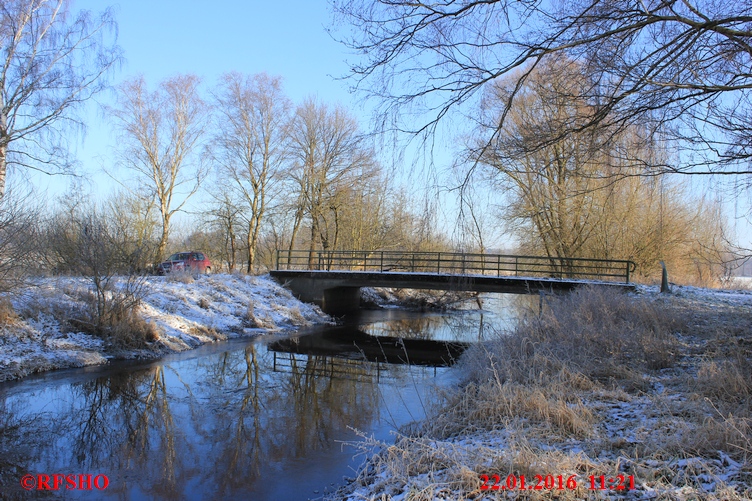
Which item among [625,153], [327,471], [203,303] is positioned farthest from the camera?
[203,303]

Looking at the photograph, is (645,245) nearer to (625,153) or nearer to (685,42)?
(625,153)

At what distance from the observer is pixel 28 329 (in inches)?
416

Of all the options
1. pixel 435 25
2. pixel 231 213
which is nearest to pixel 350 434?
pixel 435 25

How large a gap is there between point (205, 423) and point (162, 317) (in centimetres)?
799

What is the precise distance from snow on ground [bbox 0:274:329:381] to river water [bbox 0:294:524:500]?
0.67 metres

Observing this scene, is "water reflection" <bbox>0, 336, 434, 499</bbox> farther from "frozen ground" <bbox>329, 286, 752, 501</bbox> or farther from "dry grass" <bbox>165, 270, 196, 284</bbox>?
"dry grass" <bbox>165, 270, 196, 284</bbox>

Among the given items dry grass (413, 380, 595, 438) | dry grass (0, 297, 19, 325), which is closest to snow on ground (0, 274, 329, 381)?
dry grass (0, 297, 19, 325)

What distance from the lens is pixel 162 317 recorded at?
46.0 ft

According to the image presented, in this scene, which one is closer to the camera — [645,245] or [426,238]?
[426,238]

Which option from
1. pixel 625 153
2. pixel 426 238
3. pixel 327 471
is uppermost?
pixel 625 153

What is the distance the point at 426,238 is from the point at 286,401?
15.5 ft

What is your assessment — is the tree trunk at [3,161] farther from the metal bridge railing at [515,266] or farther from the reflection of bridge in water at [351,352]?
the metal bridge railing at [515,266]

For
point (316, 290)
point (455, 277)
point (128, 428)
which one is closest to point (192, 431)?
point (128, 428)

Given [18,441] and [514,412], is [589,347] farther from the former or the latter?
[18,441]
